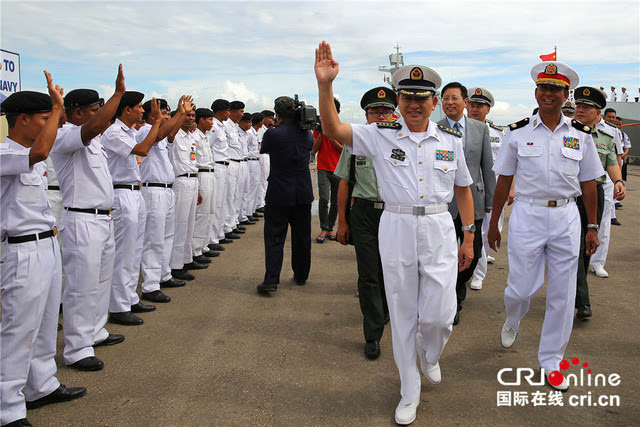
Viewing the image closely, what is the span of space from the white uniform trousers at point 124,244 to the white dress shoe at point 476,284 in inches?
155

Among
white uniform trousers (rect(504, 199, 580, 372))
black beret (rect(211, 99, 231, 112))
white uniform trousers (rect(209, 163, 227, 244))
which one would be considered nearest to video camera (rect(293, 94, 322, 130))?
white uniform trousers (rect(504, 199, 580, 372))

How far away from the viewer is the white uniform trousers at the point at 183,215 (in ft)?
22.2

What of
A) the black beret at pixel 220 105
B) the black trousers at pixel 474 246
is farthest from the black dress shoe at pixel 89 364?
the black beret at pixel 220 105

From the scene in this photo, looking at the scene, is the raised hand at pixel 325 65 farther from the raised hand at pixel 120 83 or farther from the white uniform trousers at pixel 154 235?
the white uniform trousers at pixel 154 235

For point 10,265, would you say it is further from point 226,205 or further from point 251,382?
point 226,205

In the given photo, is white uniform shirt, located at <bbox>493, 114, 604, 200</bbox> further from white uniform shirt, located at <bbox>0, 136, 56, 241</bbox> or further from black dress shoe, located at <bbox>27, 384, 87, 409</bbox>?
black dress shoe, located at <bbox>27, 384, 87, 409</bbox>

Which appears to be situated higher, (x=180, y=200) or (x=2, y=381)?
(x=180, y=200)

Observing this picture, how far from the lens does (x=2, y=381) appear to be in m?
3.12

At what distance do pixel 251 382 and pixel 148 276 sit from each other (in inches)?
99.4

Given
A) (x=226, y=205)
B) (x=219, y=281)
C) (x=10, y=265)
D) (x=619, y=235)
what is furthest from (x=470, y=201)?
(x=619, y=235)

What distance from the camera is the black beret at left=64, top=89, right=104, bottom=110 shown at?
13.8 feet

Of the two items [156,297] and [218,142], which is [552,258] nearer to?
[156,297]

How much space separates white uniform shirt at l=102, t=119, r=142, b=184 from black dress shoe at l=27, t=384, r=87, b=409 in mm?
2147

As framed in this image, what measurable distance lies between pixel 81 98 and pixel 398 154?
106 inches
